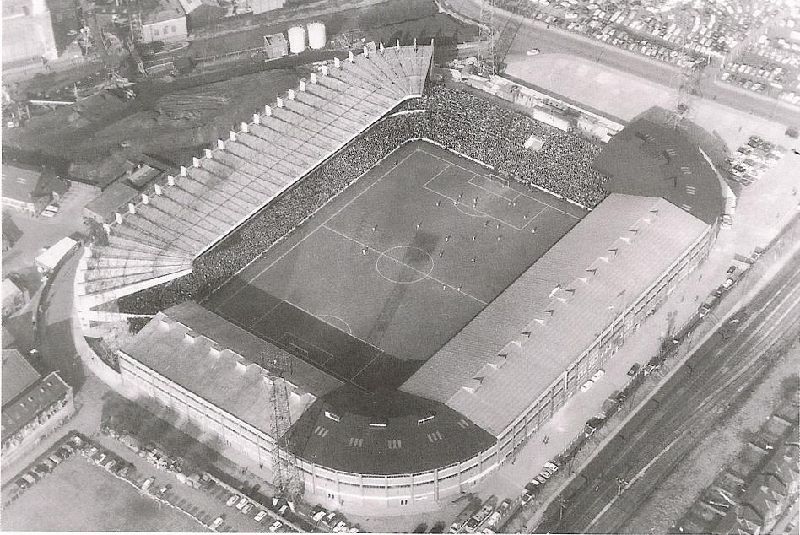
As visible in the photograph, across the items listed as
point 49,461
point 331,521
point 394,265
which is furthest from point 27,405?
point 394,265

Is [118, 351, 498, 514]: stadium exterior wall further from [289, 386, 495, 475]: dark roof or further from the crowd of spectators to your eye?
the crowd of spectators

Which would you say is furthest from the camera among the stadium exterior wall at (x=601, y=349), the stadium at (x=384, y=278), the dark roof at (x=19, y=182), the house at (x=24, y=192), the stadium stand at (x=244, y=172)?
the dark roof at (x=19, y=182)

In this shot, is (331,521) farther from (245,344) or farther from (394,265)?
(394,265)

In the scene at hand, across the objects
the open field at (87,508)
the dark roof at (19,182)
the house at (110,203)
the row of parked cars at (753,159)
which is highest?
the row of parked cars at (753,159)

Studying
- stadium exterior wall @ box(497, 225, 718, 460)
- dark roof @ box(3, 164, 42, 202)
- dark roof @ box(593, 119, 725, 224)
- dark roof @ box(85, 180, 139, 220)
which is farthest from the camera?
dark roof @ box(3, 164, 42, 202)

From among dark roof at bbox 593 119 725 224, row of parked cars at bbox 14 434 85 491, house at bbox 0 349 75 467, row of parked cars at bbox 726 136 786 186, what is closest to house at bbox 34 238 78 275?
house at bbox 0 349 75 467

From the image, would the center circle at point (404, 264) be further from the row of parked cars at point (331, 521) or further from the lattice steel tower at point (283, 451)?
the row of parked cars at point (331, 521)

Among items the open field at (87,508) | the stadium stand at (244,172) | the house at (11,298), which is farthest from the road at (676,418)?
the house at (11,298)
